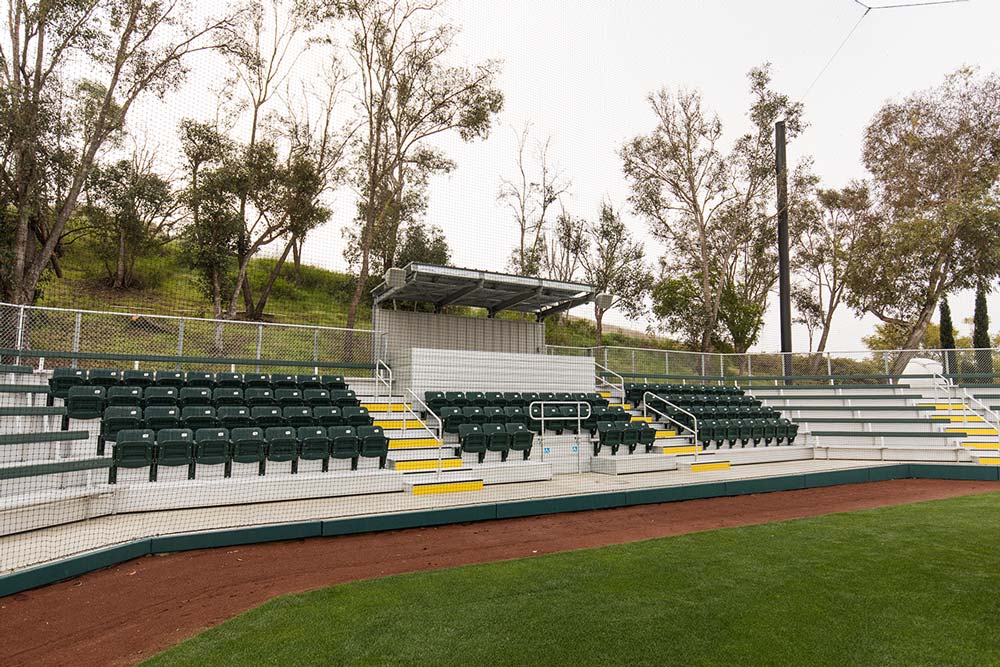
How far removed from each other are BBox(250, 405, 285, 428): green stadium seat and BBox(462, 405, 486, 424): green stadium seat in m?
3.59

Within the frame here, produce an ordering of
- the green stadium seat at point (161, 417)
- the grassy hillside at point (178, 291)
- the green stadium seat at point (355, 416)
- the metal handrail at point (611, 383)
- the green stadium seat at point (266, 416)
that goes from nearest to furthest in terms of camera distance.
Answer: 1. the green stadium seat at point (161, 417)
2. the green stadium seat at point (266, 416)
3. the green stadium seat at point (355, 416)
4. the metal handrail at point (611, 383)
5. the grassy hillside at point (178, 291)

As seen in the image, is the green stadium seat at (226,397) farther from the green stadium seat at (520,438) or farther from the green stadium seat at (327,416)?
the green stadium seat at (520,438)

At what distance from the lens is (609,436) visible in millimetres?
11797

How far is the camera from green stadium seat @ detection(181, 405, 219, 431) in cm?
847

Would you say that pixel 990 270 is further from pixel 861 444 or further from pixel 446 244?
pixel 446 244

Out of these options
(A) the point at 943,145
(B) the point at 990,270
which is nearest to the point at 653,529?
(B) the point at 990,270

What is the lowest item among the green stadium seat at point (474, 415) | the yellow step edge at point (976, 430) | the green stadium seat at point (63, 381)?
the yellow step edge at point (976, 430)

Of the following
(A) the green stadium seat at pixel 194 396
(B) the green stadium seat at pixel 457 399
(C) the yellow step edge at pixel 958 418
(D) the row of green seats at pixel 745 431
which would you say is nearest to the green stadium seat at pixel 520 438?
(B) the green stadium seat at pixel 457 399

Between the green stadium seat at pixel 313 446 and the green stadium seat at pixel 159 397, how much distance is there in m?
2.17

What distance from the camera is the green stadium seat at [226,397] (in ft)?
Result: 31.0

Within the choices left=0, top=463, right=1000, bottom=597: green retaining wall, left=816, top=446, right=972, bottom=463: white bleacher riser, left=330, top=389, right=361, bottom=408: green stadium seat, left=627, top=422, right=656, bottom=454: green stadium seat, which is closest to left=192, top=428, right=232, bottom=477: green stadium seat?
left=0, top=463, right=1000, bottom=597: green retaining wall

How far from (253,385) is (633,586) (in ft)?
28.5

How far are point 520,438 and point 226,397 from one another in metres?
5.51

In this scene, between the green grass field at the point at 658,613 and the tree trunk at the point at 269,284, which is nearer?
the green grass field at the point at 658,613
